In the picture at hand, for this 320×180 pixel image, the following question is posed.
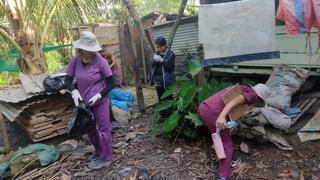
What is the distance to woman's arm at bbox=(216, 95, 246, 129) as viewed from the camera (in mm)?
3420

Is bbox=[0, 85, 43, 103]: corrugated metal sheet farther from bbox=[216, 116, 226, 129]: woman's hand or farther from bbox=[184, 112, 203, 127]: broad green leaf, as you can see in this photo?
bbox=[216, 116, 226, 129]: woman's hand

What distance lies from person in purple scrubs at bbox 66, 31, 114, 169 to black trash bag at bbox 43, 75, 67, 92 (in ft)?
3.65

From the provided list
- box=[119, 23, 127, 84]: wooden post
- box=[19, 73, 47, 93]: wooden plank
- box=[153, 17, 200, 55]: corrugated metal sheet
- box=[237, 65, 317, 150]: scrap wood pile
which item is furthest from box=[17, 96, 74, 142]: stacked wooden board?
box=[119, 23, 127, 84]: wooden post

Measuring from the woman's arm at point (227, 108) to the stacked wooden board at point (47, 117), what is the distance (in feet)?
10.6

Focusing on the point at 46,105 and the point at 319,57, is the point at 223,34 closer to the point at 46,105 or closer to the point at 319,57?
the point at 319,57

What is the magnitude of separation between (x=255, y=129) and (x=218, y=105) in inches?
37.6

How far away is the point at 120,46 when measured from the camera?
9.76m

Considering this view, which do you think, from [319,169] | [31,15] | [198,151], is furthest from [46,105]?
[319,169]

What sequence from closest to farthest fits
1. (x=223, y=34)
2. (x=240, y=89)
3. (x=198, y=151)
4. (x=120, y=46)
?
(x=240, y=89), (x=223, y=34), (x=198, y=151), (x=120, y=46)

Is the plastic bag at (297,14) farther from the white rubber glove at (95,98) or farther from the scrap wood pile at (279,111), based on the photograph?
the white rubber glove at (95,98)

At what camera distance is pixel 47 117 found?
5.48 metres

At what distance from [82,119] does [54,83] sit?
159 centimetres

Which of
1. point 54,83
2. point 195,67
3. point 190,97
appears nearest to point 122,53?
point 54,83

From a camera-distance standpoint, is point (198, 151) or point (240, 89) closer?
point (240, 89)
